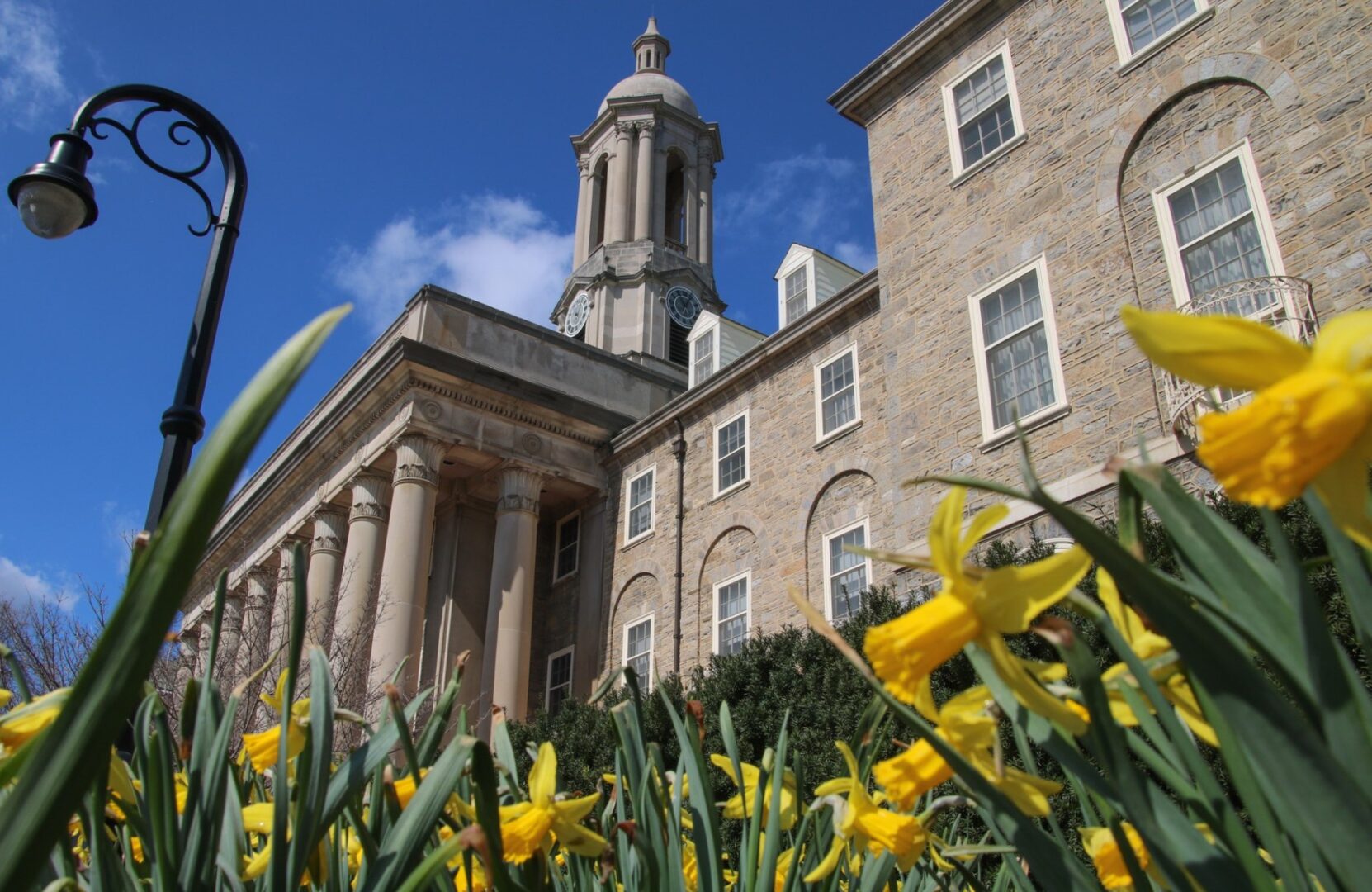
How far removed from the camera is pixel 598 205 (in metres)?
41.7

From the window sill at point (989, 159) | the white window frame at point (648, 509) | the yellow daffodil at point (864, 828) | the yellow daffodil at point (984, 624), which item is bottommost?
the yellow daffodil at point (864, 828)

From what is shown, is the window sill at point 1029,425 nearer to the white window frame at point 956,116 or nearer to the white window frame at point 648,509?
the white window frame at point 956,116

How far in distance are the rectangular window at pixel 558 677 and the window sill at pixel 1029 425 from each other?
1380cm

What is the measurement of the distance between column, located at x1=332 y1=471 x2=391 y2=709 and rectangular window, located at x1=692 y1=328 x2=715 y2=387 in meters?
8.31

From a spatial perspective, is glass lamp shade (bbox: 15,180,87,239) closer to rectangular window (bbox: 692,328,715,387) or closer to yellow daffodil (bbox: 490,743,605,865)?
yellow daffodil (bbox: 490,743,605,865)

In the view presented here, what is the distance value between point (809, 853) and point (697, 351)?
2480 cm

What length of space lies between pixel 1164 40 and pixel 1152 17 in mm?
702

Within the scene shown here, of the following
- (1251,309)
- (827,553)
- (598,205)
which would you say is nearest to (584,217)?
(598,205)

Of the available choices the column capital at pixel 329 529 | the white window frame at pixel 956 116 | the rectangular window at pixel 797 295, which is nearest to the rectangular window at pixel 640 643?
the rectangular window at pixel 797 295

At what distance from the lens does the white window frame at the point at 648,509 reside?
76.3 feet

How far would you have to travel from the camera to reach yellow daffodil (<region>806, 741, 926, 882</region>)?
5.42ft

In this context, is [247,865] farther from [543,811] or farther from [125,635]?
[125,635]

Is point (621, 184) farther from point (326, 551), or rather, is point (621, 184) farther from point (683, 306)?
point (326, 551)

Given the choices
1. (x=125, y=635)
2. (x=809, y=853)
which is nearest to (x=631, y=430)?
(x=809, y=853)
